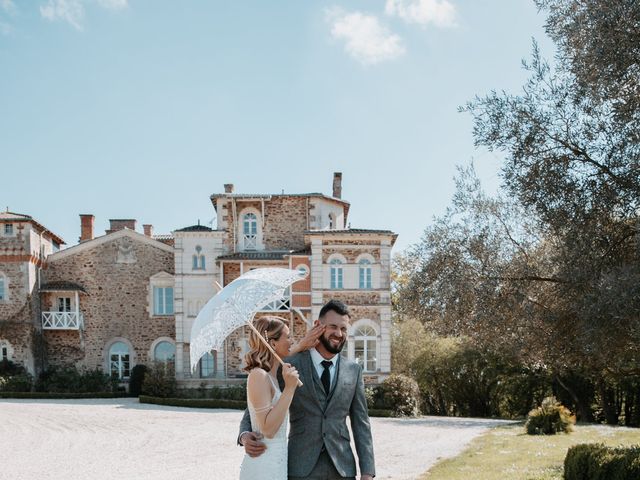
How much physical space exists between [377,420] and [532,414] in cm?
612

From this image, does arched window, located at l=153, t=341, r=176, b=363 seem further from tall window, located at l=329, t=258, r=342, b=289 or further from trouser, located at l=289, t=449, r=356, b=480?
trouser, located at l=289, t=449, r=356, b=480

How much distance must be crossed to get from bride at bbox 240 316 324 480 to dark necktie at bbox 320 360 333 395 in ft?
0.47

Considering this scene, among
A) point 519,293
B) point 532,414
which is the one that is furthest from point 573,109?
point 532,414

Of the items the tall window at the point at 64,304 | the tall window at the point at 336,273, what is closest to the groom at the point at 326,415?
the tall window at the point at 336,273

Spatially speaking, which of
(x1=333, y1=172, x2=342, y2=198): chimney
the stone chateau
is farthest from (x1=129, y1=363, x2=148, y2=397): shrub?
(x1=333, y1=172, x2=342, y2=198): chimney

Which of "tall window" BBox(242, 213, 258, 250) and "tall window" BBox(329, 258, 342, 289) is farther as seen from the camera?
"tall window" BBox(242, 213, 258, 250)

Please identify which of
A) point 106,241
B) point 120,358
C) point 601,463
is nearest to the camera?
point 601,463

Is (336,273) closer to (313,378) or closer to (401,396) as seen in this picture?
(401,396)

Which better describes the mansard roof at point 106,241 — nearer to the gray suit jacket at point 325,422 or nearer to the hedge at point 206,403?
the hedge at point 206,403

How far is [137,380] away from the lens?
29.1m

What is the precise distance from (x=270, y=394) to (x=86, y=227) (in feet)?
103

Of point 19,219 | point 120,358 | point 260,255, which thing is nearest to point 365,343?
point 260,255

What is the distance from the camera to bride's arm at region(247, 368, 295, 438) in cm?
425

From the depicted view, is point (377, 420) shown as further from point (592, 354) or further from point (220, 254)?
point (592, 354)
